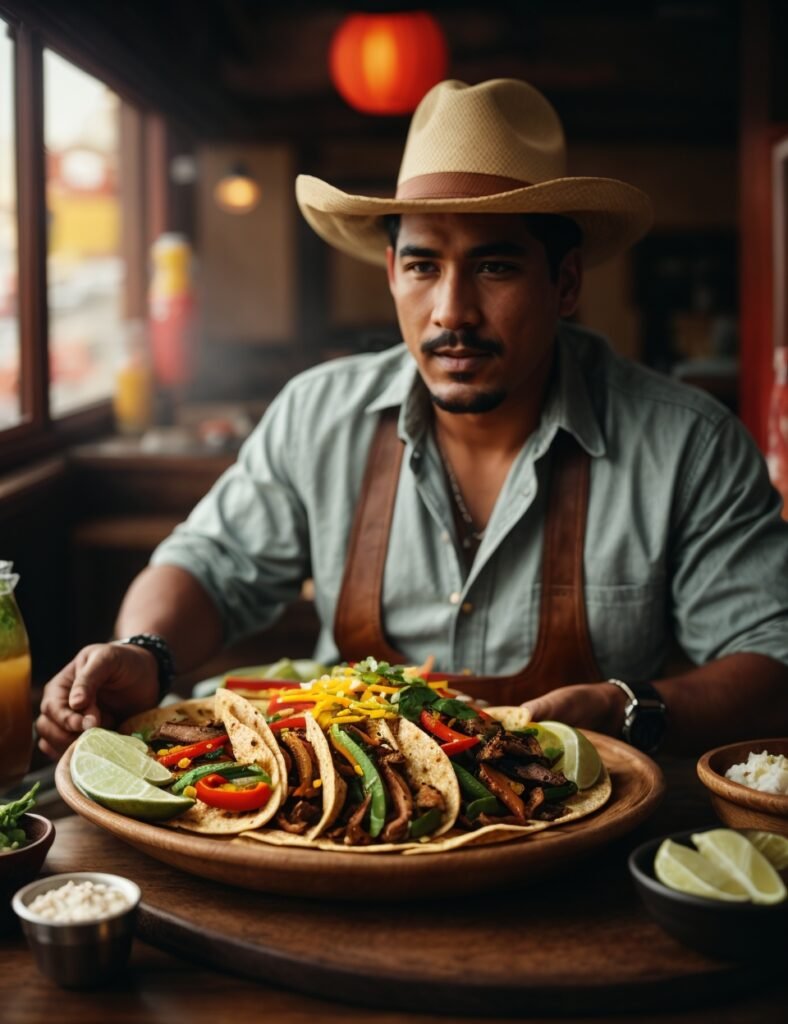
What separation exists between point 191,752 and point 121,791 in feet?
0.53

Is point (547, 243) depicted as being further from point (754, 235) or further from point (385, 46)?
point (754, 235)

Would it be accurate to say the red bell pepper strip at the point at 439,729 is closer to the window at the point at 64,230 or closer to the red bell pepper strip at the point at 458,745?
the red bell pepper strip at the point at 458,745

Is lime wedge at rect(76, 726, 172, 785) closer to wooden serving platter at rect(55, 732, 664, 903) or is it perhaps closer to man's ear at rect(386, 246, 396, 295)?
wooden serving platter at rect(55, 732, 664, 903)

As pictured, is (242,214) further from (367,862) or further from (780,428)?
(367,862)

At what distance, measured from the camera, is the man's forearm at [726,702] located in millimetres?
2172

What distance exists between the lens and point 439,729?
170 cm

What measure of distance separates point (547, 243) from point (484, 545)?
604 mm

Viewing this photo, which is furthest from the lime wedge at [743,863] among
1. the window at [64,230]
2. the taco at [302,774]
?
the window at [64,230]

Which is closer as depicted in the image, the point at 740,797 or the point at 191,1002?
the point at 191,1002

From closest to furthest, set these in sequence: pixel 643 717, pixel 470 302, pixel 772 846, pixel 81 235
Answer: pixel 772 846
pixel 643 717
pixel 470 302
pixel 81 235

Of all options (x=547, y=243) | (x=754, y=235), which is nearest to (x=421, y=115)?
(x=547, y=243)

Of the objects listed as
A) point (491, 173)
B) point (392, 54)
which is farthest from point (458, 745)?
point (392, 54)

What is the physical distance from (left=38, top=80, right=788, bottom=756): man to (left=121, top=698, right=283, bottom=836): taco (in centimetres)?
23

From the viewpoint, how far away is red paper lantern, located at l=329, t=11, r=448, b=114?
479cm
